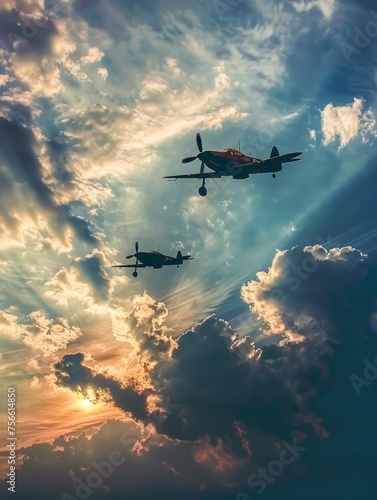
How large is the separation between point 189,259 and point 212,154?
27.1 metres

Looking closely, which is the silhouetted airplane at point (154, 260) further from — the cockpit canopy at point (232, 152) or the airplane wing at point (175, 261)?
the cockpit canopy at point (232, 152)

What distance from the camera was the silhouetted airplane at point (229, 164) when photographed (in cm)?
4223

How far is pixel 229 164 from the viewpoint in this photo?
1694 inches

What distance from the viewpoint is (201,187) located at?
4275 cm

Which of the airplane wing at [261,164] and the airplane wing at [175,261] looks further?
the airplane wing at [175,261]

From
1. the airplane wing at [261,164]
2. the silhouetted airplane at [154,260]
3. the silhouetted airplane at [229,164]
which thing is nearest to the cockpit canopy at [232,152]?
the silhouetted airplane at [229,164]

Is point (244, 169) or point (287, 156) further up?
point (244, 169)

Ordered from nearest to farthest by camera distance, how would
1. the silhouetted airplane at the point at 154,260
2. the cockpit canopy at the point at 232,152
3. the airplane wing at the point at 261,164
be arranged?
the airplane wing at the point at 261,164, the cockpit canopy at the point at 232,152, the silhouetted airplane at the point at 154,260

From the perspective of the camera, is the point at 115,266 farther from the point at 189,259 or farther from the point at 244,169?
the point at 244,169

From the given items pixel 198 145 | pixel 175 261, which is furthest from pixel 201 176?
pixel 175 261

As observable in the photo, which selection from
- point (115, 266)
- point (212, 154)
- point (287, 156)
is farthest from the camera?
point (115, 266)

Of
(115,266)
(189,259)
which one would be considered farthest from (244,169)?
(115,266)

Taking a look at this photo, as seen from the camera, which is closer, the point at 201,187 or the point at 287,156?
the point at 287,156

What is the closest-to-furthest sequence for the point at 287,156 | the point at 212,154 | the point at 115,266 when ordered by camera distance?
the point at 287,156 < the point at 212,154 < the point at 115,266
